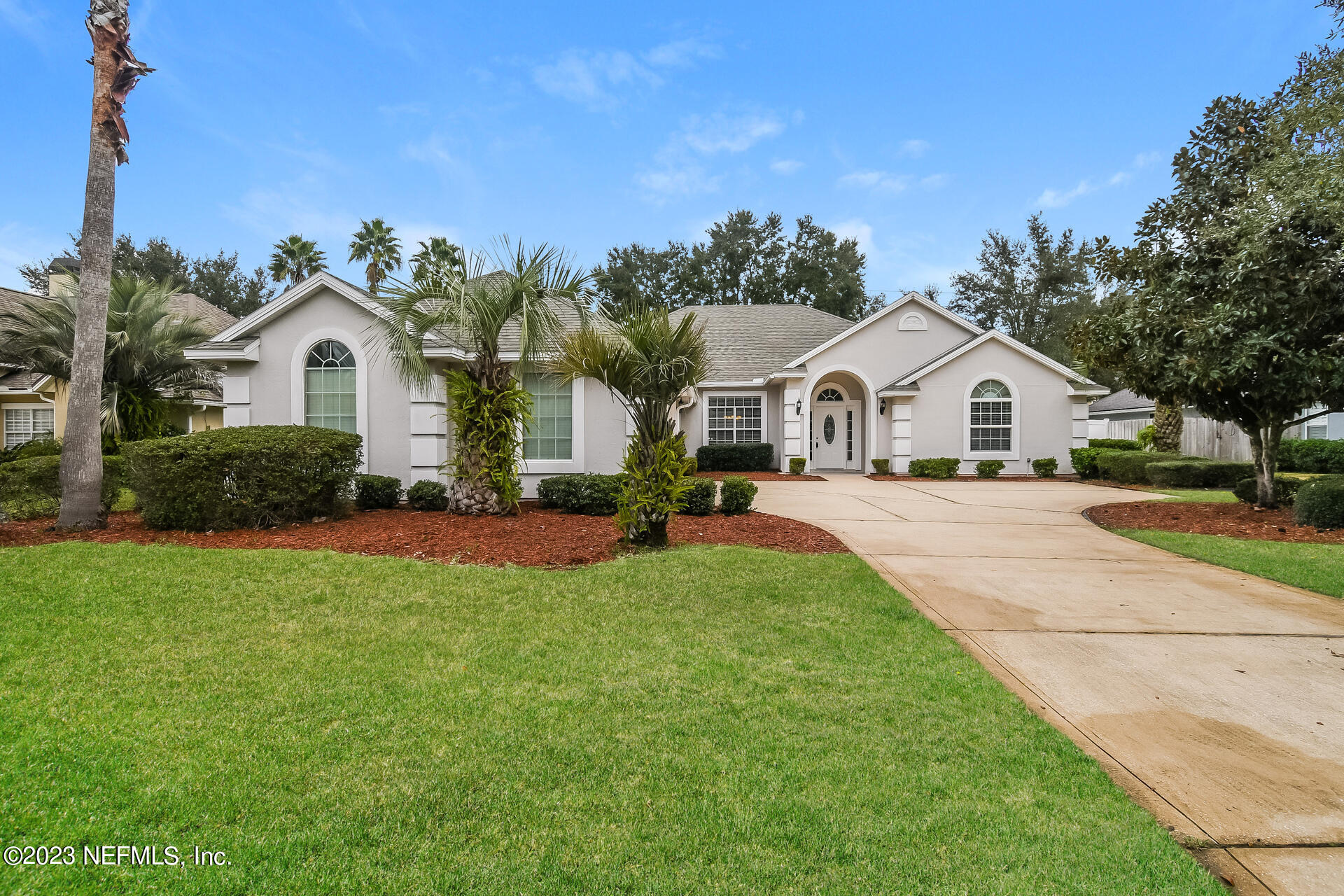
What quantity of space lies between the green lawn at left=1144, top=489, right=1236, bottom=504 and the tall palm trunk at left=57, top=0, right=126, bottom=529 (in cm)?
1932

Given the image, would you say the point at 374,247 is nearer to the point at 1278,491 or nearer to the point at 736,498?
the point at 736,498

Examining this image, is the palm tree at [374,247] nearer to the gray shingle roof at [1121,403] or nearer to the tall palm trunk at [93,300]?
the tall palm trunk at [93,300]

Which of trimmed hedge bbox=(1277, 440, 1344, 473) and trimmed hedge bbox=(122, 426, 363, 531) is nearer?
trimmed hedge bbox=(122, 426, 363, 531)

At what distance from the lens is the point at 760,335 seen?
24703mm

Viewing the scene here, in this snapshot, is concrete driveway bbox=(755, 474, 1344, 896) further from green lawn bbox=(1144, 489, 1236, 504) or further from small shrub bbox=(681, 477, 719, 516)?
green lawn bbox=(1144, 489, 1236, 504)

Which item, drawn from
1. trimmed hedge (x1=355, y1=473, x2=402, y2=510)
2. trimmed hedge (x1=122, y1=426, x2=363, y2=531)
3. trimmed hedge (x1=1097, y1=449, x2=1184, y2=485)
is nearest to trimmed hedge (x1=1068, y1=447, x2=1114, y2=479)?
trimmed hedge (x1=1097, y1=449, x2=1184, y2=485)

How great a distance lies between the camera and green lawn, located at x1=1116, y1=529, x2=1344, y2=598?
273 inches

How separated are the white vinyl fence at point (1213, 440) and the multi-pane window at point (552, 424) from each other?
728 inches

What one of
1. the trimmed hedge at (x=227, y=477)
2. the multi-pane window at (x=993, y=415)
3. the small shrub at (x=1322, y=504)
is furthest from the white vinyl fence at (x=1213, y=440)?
the trimmed hedge at (x=227, y=477)

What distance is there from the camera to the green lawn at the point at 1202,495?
13498mm

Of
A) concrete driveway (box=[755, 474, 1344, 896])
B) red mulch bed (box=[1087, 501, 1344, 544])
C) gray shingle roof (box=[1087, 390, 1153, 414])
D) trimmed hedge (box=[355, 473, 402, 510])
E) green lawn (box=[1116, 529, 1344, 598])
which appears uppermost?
gray shingle roof (box=[1087, 390, 1153, 414])

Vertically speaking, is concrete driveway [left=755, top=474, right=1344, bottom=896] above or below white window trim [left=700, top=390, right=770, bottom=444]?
below

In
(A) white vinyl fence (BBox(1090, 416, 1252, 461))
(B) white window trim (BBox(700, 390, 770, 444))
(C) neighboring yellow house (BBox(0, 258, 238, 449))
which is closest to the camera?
(C) neighboring yellow house (BBox(0, 258, 238, 449))

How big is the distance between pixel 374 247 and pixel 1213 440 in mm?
36815
